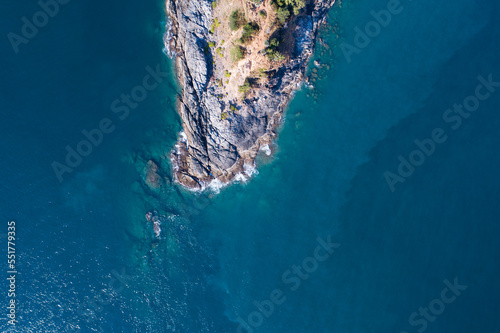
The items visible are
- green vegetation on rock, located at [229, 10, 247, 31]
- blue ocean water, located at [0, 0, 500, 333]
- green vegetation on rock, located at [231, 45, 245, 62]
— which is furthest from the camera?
blue ocean water, located at [0, 0, 500, 333]

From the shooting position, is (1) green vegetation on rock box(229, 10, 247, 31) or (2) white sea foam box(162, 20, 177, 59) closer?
(1) green vegetation on rock box(229, 10, 247, 31)

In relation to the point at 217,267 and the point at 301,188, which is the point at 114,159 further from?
the point at 301,188
